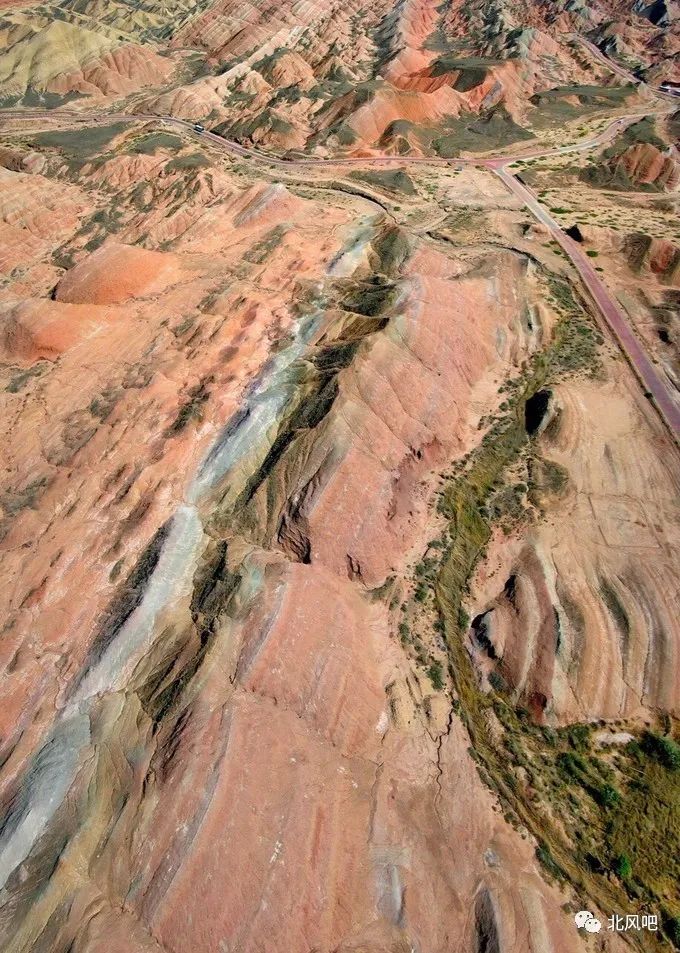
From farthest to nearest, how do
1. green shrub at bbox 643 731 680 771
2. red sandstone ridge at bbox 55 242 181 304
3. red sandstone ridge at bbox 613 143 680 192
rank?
red sandstone ridge at bbox 613 143 680 192, red sandstone ridge at bbox 55 242 181 304, green shrub at bbox 643 731 680 771

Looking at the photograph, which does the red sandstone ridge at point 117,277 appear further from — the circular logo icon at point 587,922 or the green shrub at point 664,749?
the circular logo icon at point 587,922

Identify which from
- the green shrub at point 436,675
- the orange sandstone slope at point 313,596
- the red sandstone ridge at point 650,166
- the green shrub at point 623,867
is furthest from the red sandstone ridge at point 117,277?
the red sandstone ridge at point 650,166

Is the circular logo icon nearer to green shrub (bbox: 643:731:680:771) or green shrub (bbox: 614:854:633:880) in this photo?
green shrub (bbox: 614:854:633:880)

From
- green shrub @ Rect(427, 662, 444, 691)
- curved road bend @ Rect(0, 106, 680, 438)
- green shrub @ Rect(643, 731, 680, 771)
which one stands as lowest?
green shrub @ Rect(427, 662, 444, 691)

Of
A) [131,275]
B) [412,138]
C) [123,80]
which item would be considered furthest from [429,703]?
[123,80]

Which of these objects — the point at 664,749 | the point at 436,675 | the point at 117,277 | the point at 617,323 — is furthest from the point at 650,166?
the point at 436,675

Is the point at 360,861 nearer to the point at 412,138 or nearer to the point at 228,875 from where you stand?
the point at 228,875

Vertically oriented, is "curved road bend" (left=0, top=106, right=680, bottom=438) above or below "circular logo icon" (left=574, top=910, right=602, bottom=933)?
above

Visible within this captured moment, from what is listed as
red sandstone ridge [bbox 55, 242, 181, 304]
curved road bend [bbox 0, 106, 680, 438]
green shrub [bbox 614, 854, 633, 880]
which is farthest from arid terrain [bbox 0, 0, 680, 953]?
curved road bend [bbox 0, 106, 680, 438]
